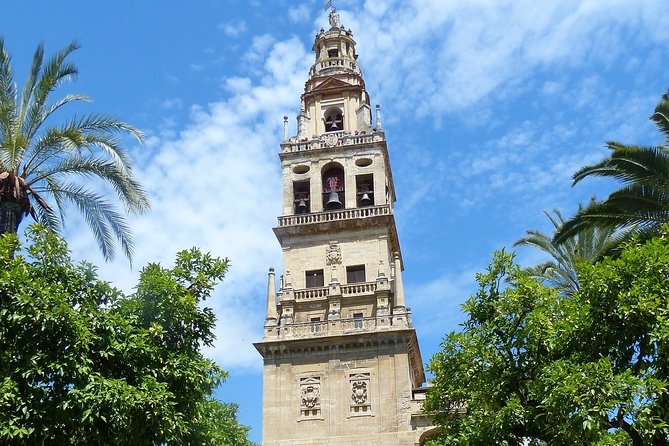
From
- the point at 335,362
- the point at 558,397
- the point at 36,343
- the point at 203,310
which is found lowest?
the point at 558,397

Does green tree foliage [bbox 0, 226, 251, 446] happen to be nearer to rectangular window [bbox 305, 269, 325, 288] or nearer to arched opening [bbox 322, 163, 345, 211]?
rectangular window [bbox 305, 269, 325, 288]

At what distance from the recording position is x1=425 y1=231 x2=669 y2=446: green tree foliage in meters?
16.8

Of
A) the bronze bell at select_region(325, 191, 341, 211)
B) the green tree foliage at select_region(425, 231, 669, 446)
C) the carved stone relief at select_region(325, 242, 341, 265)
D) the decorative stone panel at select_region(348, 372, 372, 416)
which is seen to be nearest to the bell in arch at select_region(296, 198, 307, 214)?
the bronze bell at select_region(325, 191, 341, 211)

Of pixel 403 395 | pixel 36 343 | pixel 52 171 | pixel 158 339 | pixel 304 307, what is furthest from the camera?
pixel 304 307

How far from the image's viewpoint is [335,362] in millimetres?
40750

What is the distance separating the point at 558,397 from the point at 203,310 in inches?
316

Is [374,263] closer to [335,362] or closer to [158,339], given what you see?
[335,362]

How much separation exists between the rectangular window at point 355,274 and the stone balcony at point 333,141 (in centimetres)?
778

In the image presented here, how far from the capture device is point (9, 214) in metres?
19.3

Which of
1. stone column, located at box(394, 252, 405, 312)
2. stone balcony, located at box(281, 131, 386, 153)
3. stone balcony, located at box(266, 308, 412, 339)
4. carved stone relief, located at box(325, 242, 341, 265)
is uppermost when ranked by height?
stone balcony, located at box(281, 131, 386, 153)

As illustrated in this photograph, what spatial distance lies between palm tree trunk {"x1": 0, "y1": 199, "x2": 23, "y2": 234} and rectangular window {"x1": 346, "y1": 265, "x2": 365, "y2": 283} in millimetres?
26101

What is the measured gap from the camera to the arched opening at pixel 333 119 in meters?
50.0

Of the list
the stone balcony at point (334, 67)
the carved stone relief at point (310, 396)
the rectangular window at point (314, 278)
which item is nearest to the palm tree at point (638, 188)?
the carved stone relief at point (310, 396)

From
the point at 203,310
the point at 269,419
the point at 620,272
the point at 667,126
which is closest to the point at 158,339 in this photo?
the point at 203,310
